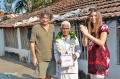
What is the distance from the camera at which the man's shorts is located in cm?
427

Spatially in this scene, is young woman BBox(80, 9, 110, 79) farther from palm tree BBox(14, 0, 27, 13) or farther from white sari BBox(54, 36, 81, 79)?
palm tree BBox(14, 0, 27, 13)

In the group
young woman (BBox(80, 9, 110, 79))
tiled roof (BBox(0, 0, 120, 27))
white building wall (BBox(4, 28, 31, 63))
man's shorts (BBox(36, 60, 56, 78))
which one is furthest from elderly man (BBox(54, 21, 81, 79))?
white building wall (BBox(4, 28, 31, 63))

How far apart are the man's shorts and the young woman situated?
3.85ft

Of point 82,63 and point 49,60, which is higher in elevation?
point 49,60

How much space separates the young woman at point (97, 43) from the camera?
318cm

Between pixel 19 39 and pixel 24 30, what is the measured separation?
1.12 meters

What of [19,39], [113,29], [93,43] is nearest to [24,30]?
[19,39]

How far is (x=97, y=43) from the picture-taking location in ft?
10.3

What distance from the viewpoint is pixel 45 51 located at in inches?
166

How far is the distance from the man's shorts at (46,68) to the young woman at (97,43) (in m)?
1.17

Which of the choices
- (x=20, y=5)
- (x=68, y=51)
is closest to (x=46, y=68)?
(x=68, y=51)

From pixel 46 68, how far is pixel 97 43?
1506 mm

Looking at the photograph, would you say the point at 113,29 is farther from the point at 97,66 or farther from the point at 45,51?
the point at 97,66

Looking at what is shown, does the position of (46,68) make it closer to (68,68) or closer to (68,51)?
(68,68)
